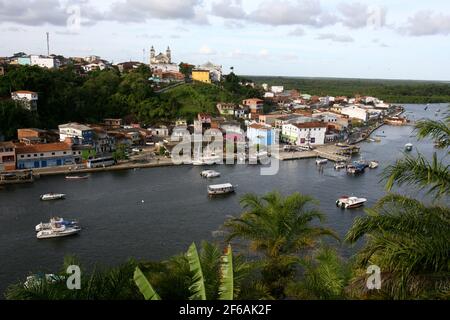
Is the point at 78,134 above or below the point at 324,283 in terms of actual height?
below

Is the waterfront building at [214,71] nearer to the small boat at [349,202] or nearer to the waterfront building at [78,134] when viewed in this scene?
the waterfront building at [78,134]

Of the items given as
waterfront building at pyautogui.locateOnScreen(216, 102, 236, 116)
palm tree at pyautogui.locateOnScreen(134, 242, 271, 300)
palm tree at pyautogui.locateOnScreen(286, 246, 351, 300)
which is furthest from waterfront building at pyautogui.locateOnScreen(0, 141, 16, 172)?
waterfront building at pyautogui.locateOnScreen(216, 102, 236, 116)

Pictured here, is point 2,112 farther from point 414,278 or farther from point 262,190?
point 414,278

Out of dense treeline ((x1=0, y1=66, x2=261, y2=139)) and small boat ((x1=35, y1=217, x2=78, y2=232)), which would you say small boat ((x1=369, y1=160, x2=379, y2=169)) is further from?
small boat ((x1=35, y1=217, x2=78, y2=232))

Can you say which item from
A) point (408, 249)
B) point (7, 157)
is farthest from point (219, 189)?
point (408, 249)

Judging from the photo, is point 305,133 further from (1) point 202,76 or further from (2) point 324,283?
(2) point 324,283

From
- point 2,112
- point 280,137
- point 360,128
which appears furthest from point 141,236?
point 360,128
